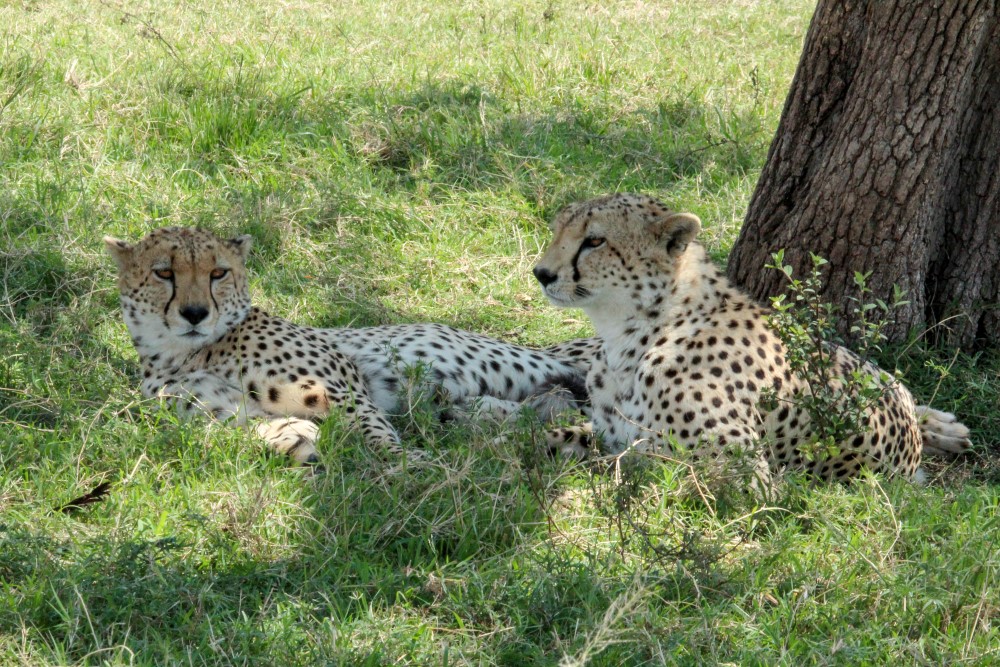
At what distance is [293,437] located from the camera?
155 inches

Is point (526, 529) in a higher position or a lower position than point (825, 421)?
lower

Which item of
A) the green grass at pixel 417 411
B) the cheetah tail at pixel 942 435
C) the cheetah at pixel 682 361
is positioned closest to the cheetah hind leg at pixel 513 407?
the green grass at pixel 417 411

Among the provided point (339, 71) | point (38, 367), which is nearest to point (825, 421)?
point (38, 367)

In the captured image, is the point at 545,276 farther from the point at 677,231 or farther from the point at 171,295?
the point at 171,295

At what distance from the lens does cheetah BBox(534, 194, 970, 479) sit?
3770 mm

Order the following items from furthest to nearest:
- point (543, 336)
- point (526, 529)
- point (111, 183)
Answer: point (111, 183) < point (543, 336) < point (526, 529)

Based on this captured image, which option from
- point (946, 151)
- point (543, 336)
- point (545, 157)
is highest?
point (946, 151)

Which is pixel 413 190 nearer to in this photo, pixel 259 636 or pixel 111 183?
pixel 111 183

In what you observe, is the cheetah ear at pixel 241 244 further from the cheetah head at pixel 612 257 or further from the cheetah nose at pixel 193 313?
the cheetah head at pixel 612 257

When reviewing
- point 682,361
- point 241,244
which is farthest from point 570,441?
point 241,244

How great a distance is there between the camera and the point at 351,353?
4.70m

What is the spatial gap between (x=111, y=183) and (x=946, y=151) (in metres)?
3.73

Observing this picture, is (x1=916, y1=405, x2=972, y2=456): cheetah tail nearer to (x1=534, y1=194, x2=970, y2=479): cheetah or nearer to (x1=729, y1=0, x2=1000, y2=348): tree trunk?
(x1=534, y1=194, x2=970, y2=479): cheetah

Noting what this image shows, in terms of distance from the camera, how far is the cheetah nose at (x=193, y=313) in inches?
166
